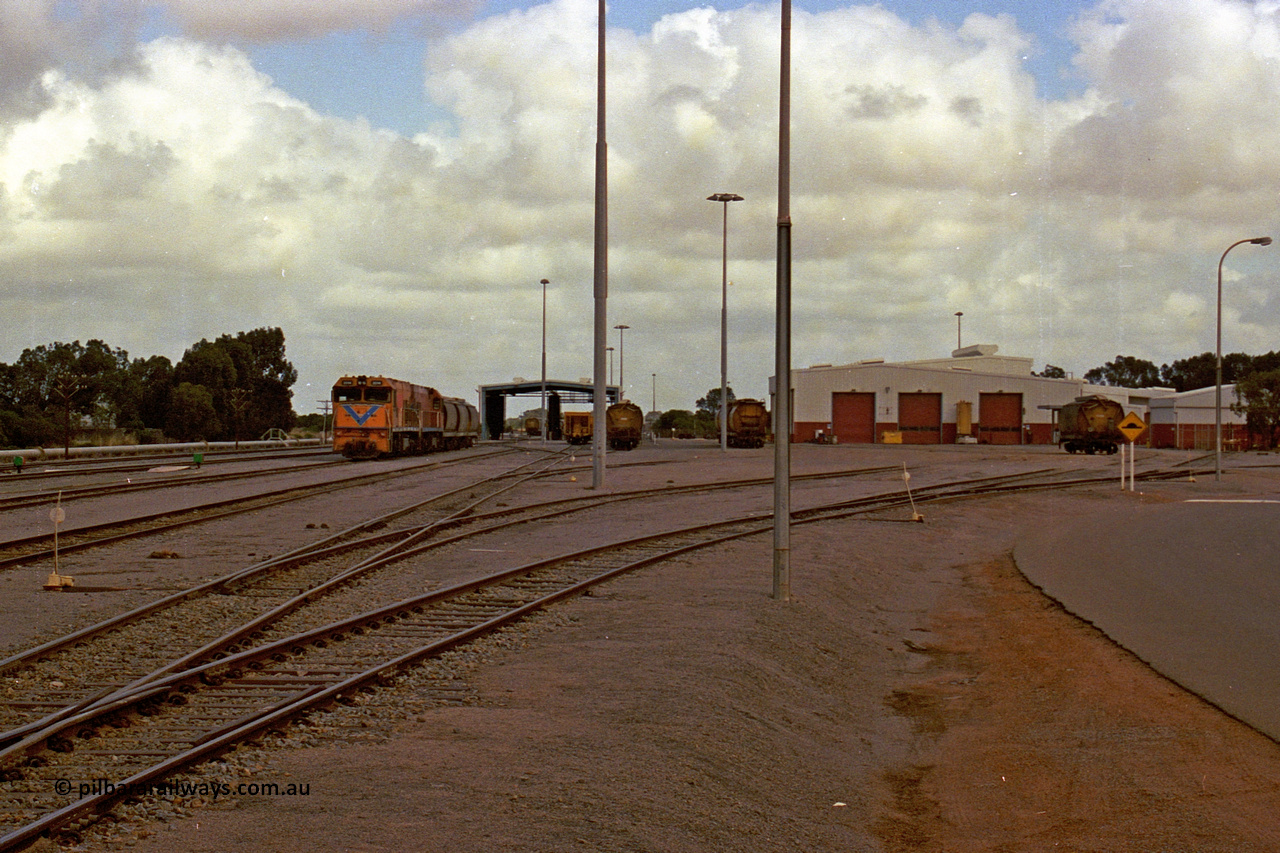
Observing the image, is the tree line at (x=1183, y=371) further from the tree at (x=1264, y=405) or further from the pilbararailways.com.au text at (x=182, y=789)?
the pilbararailways.com.au text at (x=182, y=789)

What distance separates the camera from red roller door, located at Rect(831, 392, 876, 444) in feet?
292

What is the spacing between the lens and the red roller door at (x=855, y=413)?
3504 inches

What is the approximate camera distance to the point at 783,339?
46.0ft

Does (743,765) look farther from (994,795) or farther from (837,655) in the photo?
(837,655)

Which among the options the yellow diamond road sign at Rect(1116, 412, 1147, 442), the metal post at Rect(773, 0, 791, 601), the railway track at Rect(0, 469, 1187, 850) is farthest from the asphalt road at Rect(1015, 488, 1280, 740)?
the railway track at Rect(0, 469, 1187, 850)

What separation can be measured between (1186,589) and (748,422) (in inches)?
2209

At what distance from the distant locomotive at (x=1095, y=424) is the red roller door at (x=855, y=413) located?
2580 centimetres

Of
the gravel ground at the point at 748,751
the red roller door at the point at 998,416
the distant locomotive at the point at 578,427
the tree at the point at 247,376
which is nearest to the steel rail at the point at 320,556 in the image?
the gravel ground at the point at 748,751

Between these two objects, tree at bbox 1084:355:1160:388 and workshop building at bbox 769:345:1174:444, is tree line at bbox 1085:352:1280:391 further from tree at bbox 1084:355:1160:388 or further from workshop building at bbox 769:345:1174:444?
workshop building at bbox 769:345:1174:444

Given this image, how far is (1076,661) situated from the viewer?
1216cm

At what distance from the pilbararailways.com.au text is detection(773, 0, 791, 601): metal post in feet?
27.3

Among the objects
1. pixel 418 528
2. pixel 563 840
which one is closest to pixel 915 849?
pixel 563 840

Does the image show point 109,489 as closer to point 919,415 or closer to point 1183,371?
point 919,415

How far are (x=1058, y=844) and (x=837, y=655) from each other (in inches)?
211
